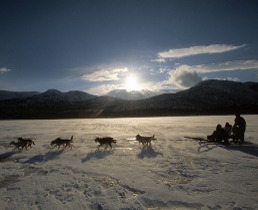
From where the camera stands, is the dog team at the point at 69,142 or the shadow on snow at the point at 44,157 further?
the dog team at the point at 69,142

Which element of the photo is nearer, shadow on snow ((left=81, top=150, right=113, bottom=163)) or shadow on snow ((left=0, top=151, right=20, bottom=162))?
shadow on snow ((left=81, top=150, right=113, bottom=163))

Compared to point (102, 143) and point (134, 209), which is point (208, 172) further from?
point (102, 143)

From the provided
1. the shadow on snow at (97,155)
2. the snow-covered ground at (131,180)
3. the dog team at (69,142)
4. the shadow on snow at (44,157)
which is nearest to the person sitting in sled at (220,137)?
the snow-covered ground at (131,180)

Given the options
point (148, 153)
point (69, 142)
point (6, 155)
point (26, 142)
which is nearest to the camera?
point (148, 153)

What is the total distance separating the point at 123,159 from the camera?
1230 cm

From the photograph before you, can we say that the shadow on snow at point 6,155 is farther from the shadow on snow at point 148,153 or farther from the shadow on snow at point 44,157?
the shadow on snow at point 148,153

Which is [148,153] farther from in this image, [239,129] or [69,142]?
[239,129]

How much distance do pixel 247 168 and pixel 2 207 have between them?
8.25m

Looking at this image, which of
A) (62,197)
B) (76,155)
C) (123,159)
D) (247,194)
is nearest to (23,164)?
(76,155)

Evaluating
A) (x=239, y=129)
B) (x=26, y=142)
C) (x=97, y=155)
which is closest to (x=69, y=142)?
(x=26, y=142)

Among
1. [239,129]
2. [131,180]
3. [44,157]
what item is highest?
[239,129]

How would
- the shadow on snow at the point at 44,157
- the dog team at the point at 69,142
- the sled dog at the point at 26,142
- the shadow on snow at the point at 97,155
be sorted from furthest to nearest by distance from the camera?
the sled dog at the point at 26,142 → the dog team at the point at 69,142 → the shadow on snow at the point at 97,155 → the shadow on snow at the point at 44,157

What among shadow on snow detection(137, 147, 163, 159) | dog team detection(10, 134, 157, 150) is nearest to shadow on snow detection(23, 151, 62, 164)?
dog team detection(10, 134, 157, 150)

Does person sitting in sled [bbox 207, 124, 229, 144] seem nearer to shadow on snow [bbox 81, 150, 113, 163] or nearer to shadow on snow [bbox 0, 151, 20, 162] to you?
shadow on snow [bbox 81, 150, 113, 163]
